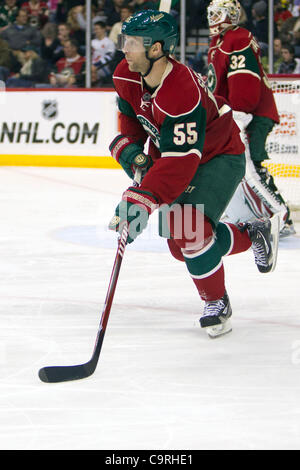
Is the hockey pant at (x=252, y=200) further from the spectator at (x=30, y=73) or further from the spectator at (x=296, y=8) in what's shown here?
the spectator at (x=30, y=73)

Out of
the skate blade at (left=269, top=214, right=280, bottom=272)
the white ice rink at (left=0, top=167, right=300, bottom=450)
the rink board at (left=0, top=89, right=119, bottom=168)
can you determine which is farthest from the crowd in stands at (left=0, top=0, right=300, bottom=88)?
the skate blade at (left=269, top=214, right=280, bottom=272)

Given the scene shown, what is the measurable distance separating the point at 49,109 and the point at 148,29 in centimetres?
518

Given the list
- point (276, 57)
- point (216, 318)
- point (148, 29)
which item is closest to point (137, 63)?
point (148, 29)

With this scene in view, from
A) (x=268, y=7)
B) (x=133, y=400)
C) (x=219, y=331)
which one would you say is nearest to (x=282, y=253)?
(x=219, y=331)

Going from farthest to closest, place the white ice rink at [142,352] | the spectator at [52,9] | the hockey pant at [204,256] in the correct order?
the spectator at [52,9] → the hockey pant at [204,256] → the white ice rink at [142,352]

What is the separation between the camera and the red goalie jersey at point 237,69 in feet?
12.1

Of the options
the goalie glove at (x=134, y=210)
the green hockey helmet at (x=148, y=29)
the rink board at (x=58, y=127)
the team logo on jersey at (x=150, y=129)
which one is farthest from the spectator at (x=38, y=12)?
the goalie glove at (x=134, y=210)

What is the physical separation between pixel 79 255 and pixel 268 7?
3.83 meters

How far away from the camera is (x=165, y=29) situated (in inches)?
85.4

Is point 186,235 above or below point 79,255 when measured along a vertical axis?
above

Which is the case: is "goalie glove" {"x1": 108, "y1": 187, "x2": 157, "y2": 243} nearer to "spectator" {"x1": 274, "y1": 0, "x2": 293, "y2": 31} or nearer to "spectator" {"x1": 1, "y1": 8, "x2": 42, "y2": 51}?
"spectator" {"x1": 274, "y1": 0, "x2": 293, "y2": 31}

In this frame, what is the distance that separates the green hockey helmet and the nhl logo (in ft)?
16.7

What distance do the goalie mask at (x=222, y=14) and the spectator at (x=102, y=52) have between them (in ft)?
11.9
